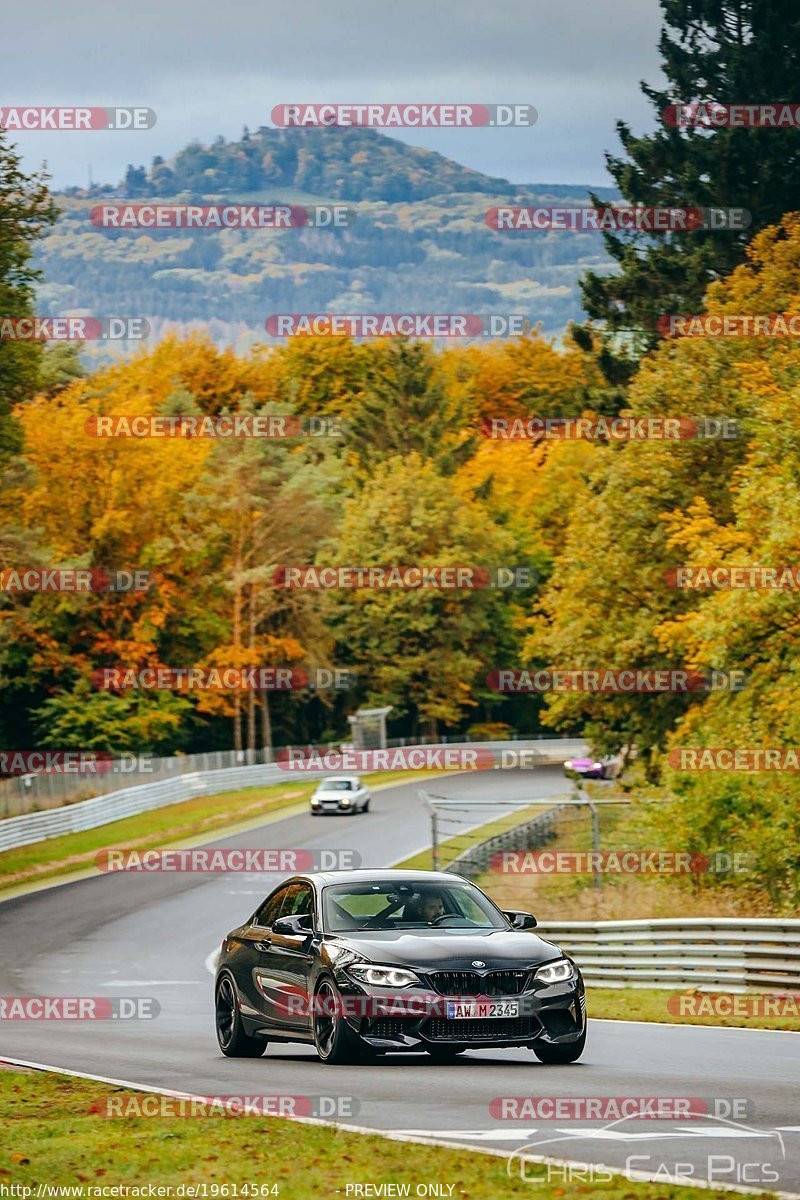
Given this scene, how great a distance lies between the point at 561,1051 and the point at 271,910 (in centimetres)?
285

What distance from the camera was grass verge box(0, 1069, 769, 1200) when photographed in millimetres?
8328

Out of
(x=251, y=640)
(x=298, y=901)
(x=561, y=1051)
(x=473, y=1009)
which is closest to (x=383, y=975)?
(x=473, y=1009)

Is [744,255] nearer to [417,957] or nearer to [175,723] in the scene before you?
[175,723]

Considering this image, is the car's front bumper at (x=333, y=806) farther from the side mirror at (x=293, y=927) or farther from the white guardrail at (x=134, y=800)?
the side mirror at (x=293, y=927)

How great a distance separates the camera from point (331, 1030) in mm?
13234

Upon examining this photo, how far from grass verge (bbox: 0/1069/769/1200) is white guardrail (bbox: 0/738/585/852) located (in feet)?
125

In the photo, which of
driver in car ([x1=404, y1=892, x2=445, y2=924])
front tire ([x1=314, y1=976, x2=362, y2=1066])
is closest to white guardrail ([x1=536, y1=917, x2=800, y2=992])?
driver in car ([x1=404, y1=892, x2=445, y2=924])

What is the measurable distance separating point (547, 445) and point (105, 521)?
47.1 m

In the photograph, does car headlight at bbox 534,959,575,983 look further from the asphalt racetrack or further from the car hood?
the asphalt racetrack

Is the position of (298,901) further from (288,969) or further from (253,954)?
(288,969)

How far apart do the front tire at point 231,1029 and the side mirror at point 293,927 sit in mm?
1090

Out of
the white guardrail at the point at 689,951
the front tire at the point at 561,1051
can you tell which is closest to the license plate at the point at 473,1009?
the front tire at the point at 561,1051

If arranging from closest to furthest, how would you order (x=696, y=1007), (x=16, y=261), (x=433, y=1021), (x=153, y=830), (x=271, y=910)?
(x=433, y=1021) < (x=271, y=910) < (x=696, y=1007) < (x=16, y=261) < (x=153, y=830)

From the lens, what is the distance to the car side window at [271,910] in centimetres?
1496
